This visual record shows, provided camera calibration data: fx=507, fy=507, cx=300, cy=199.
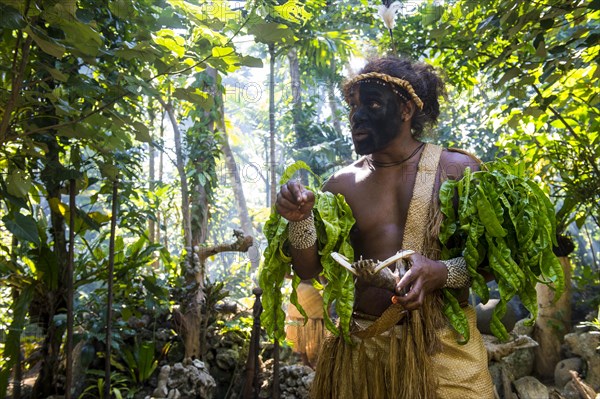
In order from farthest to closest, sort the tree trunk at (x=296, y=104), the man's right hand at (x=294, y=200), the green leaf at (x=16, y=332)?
the tree trunk at (x=296, y=104)
the green leaf at (x=16, y=332)
the man's right hand at (x=294, y=200)

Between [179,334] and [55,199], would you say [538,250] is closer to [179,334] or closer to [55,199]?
[55,199]

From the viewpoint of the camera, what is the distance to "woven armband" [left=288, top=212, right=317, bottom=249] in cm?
153

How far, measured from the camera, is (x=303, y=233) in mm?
1528

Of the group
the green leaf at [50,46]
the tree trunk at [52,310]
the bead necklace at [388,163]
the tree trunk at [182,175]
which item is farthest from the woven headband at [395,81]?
the tree trunk at [182,175]

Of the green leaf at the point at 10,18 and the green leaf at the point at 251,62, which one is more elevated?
the green leaf at the point at 251,62

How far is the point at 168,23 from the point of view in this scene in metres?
1.76

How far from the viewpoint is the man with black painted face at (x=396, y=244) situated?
150cm

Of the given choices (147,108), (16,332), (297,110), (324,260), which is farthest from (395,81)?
(297,110)

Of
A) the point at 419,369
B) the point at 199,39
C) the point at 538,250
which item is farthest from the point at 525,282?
the point at 199,39

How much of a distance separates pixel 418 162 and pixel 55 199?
7.08 ft

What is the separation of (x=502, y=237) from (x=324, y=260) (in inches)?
20.9

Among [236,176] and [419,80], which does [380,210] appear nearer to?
[419,80]

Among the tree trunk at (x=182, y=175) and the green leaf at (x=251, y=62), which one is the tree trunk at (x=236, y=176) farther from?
the green leaf at (x=251, y=62)

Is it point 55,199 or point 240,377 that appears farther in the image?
point 240,377
